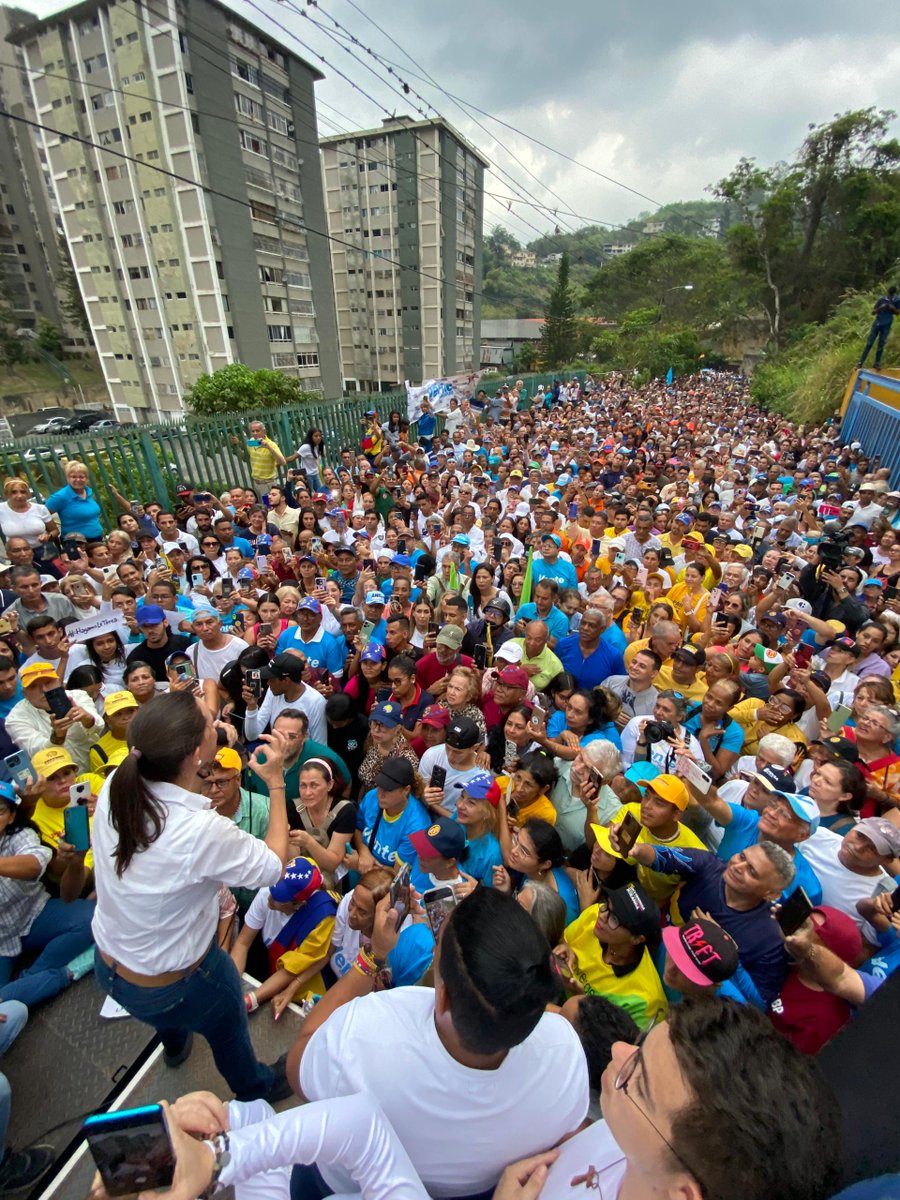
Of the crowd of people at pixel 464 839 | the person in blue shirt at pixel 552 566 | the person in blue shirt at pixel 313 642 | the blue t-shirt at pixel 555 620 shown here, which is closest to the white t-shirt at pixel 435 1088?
the crowd of people at pixel 464 839

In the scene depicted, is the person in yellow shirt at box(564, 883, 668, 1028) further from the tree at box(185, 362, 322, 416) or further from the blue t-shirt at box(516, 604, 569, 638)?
the tree at box(185, 362, 322, 416)

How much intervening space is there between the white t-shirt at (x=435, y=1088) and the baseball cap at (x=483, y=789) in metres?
1.50

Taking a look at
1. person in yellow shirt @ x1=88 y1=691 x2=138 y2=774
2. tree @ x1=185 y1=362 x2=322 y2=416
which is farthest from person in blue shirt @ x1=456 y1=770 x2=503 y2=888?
tree @ x1=185 y1=362 x2=322 y2=416

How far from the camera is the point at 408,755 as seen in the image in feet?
12.1

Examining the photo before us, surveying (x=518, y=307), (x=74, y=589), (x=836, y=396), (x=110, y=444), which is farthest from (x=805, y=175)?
(x=518, y=307)

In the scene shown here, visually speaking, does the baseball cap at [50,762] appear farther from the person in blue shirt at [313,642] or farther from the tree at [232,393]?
the tree at [232,393]

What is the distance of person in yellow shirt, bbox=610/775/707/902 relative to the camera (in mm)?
2703

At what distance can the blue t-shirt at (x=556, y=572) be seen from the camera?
623 centimetres

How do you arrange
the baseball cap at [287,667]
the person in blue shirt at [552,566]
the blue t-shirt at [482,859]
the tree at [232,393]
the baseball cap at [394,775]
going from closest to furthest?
the blue t-shirt at [482,859] → the baseball cap at [394,775] → the baseball cap at [287,667] → the person in blue shirt at [552,566] → the tree at [232,393]

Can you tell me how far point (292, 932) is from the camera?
2.74 meters

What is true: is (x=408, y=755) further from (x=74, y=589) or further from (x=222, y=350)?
(x=222, y=350)

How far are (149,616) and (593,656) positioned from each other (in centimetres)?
380

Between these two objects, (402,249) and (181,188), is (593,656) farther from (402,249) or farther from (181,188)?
(402,249)

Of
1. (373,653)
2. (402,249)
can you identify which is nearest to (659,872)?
(373,653)
